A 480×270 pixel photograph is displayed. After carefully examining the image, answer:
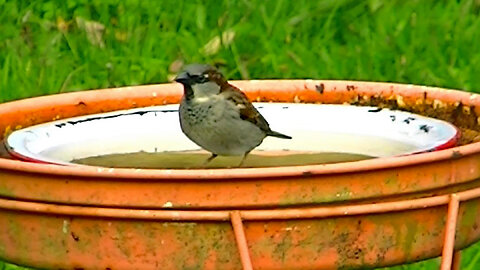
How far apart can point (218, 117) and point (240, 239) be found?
74 centimetres

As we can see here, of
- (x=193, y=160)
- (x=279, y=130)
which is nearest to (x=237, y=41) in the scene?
(x=279, y=130)

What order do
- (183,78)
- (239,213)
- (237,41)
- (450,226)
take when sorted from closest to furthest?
(239,213) < (450,226) < (183,78) < (237,41)

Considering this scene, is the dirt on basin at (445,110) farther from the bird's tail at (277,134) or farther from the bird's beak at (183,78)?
the bird's beak at (183,78)

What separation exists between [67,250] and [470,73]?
8.61 ft

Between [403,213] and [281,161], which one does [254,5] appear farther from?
[403,213]

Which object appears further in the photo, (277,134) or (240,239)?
(277,134)

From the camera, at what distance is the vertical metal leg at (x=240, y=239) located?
1658mm

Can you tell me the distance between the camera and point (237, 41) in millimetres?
4445

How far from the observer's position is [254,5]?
4.66m

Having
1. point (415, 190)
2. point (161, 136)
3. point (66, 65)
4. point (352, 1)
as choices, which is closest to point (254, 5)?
point (352, 1)

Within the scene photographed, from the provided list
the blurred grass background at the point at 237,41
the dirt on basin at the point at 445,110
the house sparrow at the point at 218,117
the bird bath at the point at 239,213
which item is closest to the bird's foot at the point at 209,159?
the house sparrow at the point at 218,117

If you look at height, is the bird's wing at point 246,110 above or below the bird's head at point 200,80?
below

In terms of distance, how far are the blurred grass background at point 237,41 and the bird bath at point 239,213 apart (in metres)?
2.22

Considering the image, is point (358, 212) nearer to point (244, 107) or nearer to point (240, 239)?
point (240, 239)
